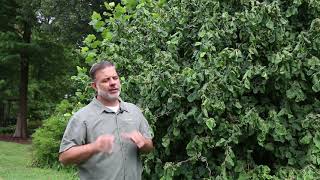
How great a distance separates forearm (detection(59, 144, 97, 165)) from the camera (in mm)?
3035

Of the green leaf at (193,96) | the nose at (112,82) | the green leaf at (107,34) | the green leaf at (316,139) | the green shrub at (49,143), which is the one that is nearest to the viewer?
the nose at (112,82)

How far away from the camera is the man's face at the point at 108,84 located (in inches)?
129

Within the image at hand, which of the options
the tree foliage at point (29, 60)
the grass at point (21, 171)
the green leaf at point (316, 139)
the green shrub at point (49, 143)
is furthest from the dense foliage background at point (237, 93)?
the tree foliage at point (29, 60)

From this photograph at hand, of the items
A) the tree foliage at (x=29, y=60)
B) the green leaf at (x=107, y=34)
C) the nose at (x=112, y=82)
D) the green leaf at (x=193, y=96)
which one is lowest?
the green leaf at (x=193, y=96)

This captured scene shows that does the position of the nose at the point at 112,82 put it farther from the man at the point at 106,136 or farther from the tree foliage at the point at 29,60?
the tree foliage at the point at 29,60

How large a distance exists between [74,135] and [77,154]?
0.46 feet

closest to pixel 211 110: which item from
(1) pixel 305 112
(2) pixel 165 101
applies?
(2) pixel 165 101

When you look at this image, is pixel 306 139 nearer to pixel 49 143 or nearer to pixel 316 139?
pixel 316 139

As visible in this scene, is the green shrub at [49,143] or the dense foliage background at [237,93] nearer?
the dense foliage background at [237,93]

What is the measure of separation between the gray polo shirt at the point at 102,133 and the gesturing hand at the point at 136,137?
5cm

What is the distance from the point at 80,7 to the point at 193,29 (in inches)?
568

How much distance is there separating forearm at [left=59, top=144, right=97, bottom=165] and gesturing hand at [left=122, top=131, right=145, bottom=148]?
0.27 metres

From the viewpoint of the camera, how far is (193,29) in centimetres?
466

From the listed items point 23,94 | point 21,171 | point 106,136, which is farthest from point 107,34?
point 23,94
